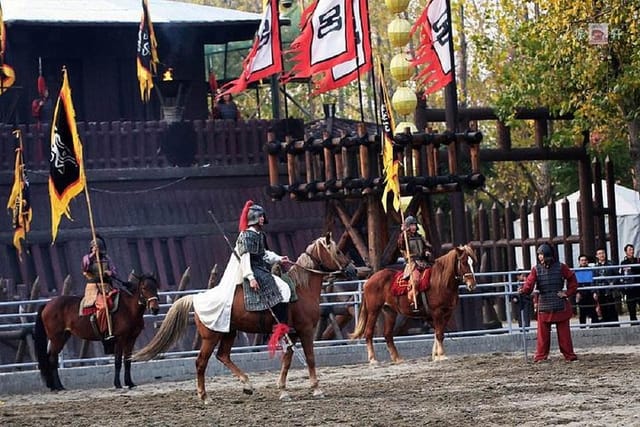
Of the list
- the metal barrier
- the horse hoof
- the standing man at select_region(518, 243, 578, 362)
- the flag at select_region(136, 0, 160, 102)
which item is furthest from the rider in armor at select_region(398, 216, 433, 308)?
the flag at select_region(136, 0, 160, 102)

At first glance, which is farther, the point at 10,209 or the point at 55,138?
the point at 10,209

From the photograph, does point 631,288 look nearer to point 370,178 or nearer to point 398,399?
point 370,178

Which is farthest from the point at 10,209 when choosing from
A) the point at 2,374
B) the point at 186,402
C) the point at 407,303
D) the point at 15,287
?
the point at 186,402

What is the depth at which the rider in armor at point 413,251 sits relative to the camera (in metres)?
25.0

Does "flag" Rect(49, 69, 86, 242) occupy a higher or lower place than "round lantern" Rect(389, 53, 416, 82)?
lower

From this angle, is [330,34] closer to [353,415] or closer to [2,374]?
[2,374]

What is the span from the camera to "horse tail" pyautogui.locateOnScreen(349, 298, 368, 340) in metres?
25.3

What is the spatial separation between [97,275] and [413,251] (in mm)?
4904

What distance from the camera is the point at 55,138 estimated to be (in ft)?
75.6

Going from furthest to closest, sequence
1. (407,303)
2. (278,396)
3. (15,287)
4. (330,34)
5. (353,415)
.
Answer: (15,287) → (330,34) → (407,303) → (278,396) → (353,415)

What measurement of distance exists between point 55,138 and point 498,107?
1153 centimetres

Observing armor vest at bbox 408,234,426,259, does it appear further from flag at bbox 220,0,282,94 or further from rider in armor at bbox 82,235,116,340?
flag at bbox 220,0,282,94

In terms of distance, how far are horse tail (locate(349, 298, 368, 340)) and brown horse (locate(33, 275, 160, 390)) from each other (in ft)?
11.0

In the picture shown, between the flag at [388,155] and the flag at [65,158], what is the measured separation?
197 inches
